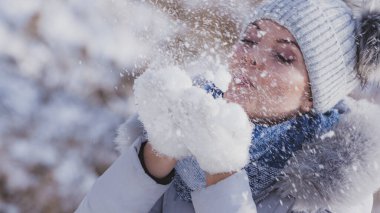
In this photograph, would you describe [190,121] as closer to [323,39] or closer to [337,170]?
[337,170]

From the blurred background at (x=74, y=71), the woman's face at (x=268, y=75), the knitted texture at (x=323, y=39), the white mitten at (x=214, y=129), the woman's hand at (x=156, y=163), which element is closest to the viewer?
the white mitten at (x=214, y=129)

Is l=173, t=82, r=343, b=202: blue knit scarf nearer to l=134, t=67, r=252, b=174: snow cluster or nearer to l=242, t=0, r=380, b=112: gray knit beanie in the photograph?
l=242, t=0, r=380, b=112: gray knit beanie

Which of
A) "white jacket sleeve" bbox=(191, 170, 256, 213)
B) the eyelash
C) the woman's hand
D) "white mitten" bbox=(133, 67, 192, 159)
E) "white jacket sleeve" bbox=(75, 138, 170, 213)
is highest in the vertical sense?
the eyelash

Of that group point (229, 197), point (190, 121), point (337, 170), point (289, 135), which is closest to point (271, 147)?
point (289, 135)

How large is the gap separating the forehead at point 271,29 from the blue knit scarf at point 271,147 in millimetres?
235

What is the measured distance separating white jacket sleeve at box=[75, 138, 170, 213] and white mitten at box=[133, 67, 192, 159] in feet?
0.35

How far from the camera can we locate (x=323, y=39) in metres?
1.27

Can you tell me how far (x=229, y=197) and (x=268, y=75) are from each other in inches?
13.3

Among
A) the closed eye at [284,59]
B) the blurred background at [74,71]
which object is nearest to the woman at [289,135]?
the closed eye at [284,59]

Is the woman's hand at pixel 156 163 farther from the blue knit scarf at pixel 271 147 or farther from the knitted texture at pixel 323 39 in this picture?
the knitted texture at pixel 323 39

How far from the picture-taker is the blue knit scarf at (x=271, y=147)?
124cm

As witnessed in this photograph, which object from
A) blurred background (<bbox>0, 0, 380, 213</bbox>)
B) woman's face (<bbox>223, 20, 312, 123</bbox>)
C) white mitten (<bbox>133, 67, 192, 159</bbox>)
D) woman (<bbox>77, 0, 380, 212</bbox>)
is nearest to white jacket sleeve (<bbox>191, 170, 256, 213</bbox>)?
woman (<bbox>77, 0, 380, 212</bbox>)

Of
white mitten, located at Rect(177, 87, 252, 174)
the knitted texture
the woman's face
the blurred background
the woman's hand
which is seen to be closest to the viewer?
white mitten, located at Rect(177, 87, 252, 174)

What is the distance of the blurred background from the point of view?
255 cm
